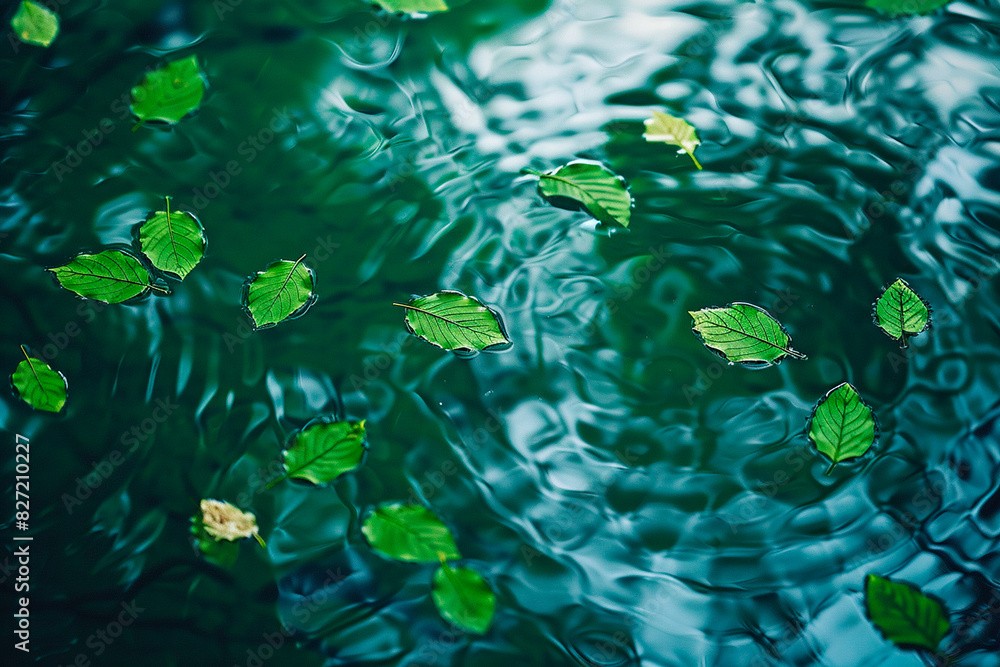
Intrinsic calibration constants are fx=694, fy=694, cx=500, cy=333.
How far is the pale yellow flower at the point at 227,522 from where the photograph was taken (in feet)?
2.76

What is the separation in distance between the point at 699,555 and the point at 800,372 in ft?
0.85

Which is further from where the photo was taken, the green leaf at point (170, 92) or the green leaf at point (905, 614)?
the green leaf at point (170, 92)

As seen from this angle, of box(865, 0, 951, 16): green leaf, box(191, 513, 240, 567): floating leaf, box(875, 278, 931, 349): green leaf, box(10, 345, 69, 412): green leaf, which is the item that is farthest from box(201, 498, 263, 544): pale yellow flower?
box(865, 0, 951, 16): green leaf

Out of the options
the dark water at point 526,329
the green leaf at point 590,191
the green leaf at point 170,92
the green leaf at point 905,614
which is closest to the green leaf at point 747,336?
the dark water at point 526,329

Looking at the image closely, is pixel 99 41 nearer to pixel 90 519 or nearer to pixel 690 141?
pixel 90 519

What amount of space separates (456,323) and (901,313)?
0.56 metres

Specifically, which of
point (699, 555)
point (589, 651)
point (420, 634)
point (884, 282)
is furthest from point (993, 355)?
point (420, 634)

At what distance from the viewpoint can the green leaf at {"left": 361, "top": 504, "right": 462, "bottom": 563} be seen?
2.72 feet

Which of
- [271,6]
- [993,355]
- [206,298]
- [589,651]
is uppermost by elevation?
[271,6]

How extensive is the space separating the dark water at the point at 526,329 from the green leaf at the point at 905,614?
0.02 m

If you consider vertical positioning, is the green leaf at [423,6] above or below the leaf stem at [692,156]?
above

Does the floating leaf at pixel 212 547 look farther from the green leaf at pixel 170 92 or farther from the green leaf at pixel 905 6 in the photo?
the green leaf at pixel 905 6

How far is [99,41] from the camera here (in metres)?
0.97

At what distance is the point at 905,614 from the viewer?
2.62 ft
